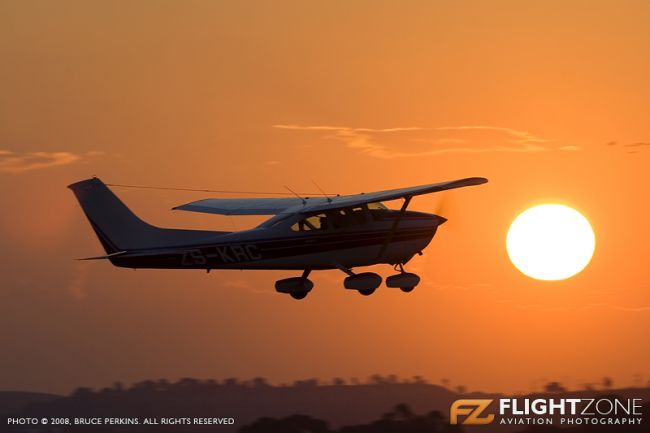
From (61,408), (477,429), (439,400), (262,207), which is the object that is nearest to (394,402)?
(439,400)

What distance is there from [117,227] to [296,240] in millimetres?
5086

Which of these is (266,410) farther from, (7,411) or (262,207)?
Answer: (262,207)

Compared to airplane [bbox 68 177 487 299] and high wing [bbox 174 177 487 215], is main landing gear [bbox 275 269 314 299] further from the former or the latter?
high wing [bbox 174 177 487 215]

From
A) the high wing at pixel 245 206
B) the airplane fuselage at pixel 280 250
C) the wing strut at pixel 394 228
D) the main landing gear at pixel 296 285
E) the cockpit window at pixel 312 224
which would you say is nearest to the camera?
the airplane fuselage at pixel 280 250

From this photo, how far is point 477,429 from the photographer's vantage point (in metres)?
117

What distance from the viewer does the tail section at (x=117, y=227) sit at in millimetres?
33156

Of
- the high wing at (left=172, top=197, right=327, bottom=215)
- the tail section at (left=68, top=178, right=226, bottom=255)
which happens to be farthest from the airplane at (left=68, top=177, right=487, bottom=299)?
the high wing at (left=172, top=197, right=327, bottom=215)

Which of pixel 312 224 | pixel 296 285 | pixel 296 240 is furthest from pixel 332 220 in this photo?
pixel 296 285

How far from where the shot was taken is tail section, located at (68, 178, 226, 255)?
33156 mm

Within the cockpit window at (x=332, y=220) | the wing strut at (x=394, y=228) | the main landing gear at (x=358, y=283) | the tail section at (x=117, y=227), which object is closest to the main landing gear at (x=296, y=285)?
the main landing gear at (x=358, y=283)

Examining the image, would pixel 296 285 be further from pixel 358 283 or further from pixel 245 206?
pixel 245 206

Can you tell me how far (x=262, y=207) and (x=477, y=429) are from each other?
8303 centimetres

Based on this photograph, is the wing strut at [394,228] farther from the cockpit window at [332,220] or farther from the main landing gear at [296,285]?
the main landing gear at [296,285]

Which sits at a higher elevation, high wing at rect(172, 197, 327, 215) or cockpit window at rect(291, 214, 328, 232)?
high wing at rect(172, 197, 327, 215)
